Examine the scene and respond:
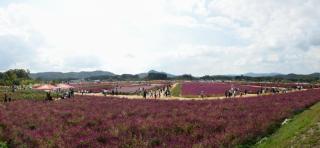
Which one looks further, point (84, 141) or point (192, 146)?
point (84, 141)

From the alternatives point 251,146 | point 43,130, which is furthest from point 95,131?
point 251,146

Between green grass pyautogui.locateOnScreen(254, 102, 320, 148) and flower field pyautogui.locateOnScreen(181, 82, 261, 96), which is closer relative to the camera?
green grass pyautogui.locateOnScreen(254, 102, 320, 148)

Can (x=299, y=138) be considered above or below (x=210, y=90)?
below

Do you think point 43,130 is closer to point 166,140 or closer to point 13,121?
point 13,121

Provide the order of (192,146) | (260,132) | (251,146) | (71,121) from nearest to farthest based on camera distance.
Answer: (192,146)
(251,146)
(260,132)
(71,121)

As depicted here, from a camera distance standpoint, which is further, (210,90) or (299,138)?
(210,90)

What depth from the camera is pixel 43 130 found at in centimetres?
2111

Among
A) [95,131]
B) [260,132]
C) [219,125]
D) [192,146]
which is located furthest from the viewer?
[219,125]

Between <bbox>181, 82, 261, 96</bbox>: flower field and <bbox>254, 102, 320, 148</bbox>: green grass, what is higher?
<bbox>181, 82, 261, 96</bbox>: flower field

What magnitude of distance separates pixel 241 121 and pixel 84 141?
29.5ft

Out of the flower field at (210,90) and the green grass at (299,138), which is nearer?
the green grass at (299,138)

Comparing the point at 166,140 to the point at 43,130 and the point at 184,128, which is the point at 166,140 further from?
the point at 43,130

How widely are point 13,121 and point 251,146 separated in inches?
559

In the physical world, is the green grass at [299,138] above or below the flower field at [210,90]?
below
